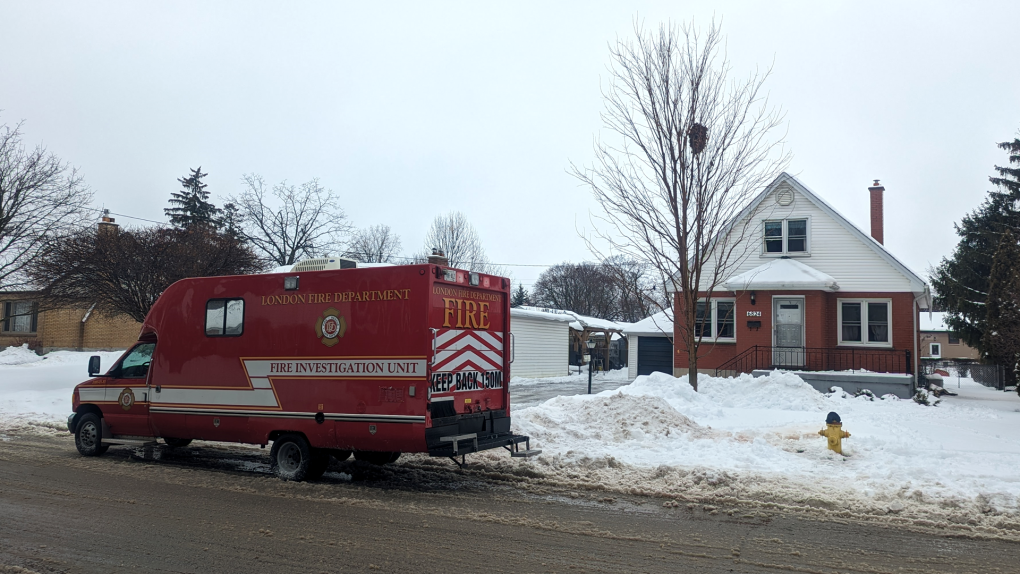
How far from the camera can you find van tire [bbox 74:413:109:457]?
1058 centimetres

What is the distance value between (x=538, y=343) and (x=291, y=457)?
22.4 meters

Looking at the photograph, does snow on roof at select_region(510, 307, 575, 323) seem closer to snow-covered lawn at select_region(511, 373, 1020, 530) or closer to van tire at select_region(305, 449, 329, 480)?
snow-covered lawn at select_region(511, 373, 1020, 530)

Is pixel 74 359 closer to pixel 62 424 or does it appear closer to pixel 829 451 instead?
pixel 62 424

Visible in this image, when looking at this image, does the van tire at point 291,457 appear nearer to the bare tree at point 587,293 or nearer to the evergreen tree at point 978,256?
the evergreen tree at point 978,256

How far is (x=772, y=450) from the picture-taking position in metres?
10.2

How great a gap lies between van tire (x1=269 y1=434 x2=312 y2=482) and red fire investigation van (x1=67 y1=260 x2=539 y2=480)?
0.02m

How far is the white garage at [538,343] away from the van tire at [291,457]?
66.0 ft

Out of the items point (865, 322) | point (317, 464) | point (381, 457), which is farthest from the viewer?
point (865, 322)

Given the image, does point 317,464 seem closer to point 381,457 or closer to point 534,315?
point 381,457

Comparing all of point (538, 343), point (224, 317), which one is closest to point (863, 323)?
point (538, 343)

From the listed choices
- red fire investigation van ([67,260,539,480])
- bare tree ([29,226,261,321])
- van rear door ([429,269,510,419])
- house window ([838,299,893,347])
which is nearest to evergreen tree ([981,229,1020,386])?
house window ([838,299,893,347])

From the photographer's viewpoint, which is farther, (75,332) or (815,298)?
(75,332)

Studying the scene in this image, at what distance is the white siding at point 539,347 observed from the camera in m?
29.5

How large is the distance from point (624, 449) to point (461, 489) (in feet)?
10.8
